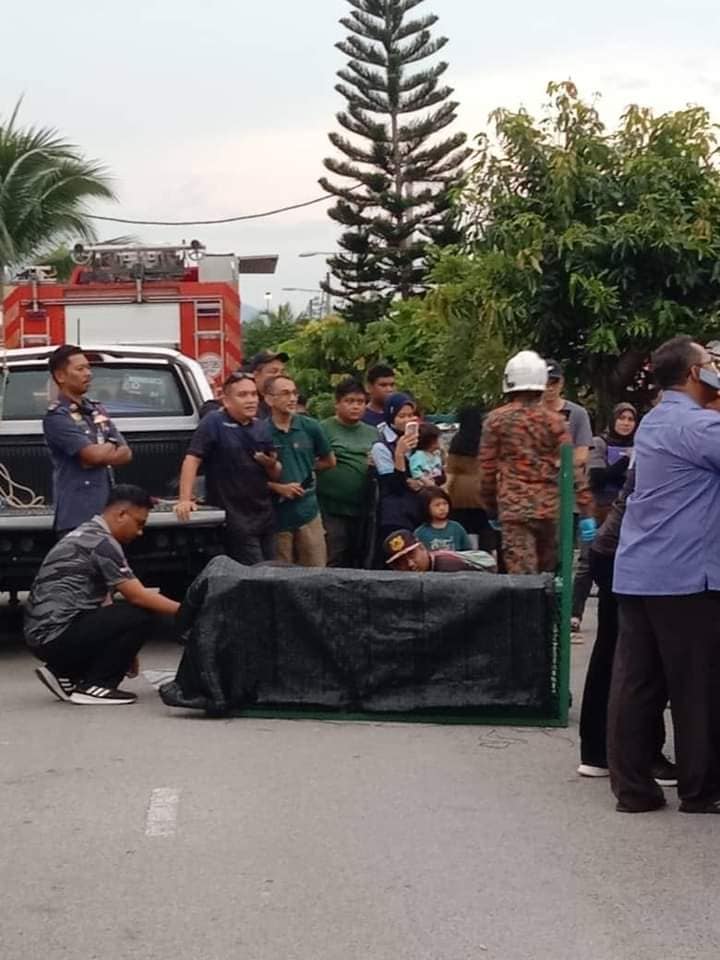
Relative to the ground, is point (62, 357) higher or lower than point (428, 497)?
higher

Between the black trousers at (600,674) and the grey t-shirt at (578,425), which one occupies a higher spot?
the grey t-shirt at (578,425)

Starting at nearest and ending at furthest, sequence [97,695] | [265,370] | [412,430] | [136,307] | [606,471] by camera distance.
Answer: [97,695] < [412,430] < [265,370] < [606,471] < [136,307]

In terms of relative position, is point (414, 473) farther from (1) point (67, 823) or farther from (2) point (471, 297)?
(2) point (471, 297)

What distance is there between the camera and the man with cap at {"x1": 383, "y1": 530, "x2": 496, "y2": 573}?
10148 mm

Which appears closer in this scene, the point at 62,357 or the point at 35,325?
the point at 62,357

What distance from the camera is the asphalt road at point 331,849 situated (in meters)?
5.36

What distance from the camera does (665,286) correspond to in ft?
54.3

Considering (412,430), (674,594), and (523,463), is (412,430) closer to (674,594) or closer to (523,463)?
(523,463)

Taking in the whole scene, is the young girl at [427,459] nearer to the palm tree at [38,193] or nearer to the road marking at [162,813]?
the road marking at [162,813]

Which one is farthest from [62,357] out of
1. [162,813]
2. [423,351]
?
[423,351]

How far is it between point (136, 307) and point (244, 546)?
26.2 ft

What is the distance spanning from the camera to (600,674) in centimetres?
764

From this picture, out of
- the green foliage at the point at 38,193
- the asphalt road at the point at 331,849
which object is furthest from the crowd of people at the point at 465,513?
the green foliage at the point at 38,193

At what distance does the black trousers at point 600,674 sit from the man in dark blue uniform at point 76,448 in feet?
11.9
